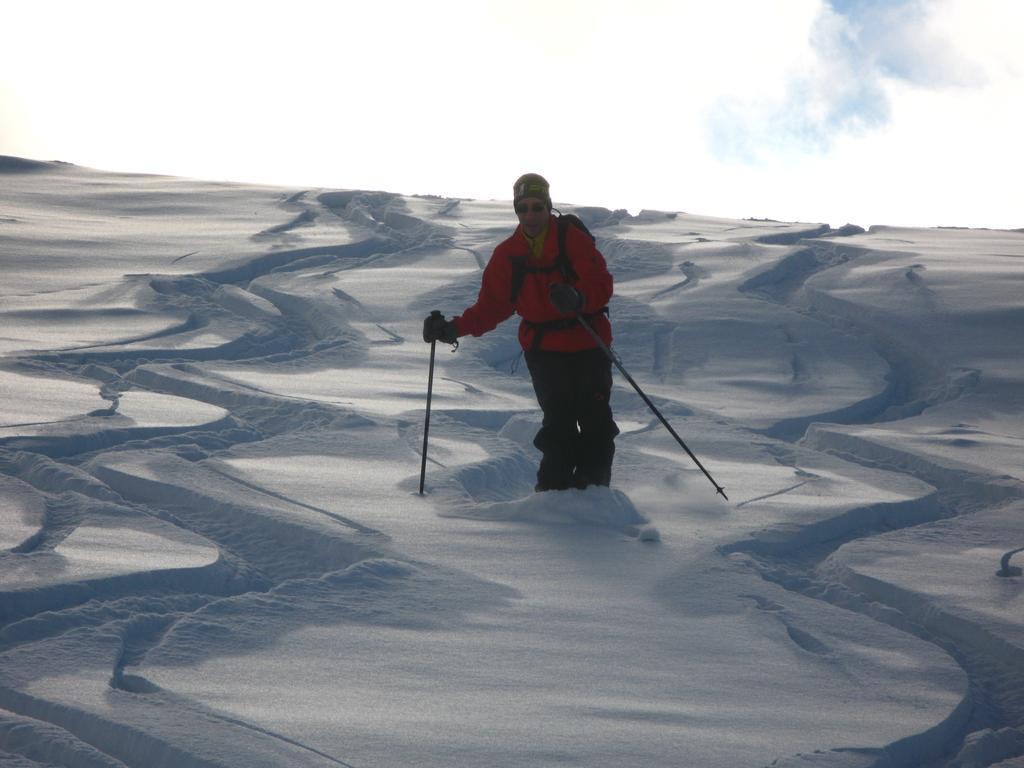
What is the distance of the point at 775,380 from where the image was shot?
21.2 ft

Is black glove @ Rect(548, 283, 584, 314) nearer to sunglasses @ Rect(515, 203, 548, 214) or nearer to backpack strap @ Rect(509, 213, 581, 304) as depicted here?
backpack strap @ Rect(509, 213, 581, 304)

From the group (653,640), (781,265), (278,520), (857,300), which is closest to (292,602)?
(278,520)

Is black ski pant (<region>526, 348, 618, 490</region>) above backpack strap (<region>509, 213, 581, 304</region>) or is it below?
below

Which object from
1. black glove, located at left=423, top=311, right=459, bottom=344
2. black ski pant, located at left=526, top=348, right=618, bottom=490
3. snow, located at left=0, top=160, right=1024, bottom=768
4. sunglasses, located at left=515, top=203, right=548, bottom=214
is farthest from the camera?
black glove, located at left=423, top=311, right=459, bottom=344

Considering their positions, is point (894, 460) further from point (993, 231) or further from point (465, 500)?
point (993, 231)

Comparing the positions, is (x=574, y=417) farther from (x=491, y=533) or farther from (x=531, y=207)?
(x=531, y=207)

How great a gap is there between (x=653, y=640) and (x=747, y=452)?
2392 millimetres

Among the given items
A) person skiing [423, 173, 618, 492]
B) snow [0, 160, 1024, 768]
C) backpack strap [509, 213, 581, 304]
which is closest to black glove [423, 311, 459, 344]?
person skiing [423, 173, 618, 492]

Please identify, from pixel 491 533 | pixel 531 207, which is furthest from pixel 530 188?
pixel 491 533

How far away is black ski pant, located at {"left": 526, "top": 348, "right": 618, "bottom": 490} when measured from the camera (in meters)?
4.19

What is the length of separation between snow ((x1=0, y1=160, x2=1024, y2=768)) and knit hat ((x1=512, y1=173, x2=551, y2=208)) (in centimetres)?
115

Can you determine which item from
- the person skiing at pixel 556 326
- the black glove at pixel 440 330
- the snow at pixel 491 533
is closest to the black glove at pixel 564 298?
the person skiing at pixel 556 326

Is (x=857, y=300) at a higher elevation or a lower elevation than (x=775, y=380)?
higher

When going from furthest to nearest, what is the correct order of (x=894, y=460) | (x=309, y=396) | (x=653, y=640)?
1. (x=309, y=396)
2. (x=894, y=460)
3. (x=653, y=640)
